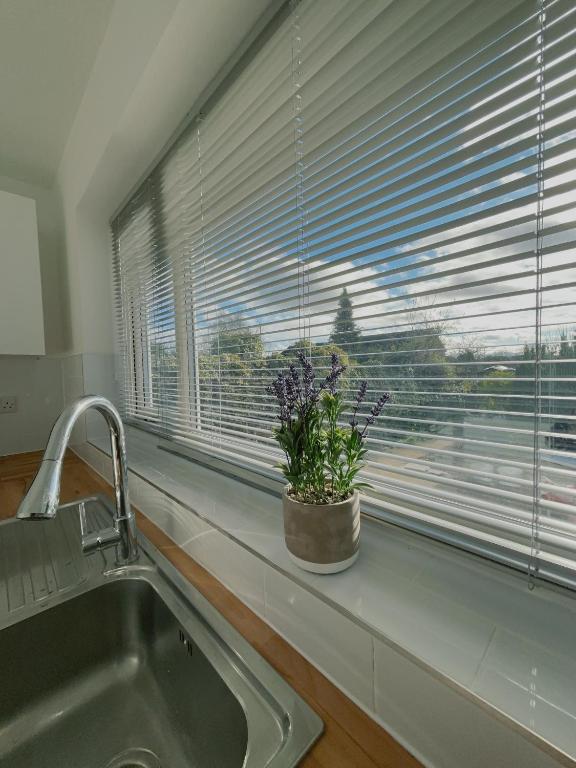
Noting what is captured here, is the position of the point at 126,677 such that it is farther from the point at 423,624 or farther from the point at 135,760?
the point at 423,624

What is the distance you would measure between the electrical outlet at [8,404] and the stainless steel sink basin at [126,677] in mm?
1701

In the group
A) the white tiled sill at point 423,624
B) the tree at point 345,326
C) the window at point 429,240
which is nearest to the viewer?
the white tiled sill at point 423,624

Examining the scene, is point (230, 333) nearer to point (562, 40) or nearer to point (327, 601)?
point (327, 601)

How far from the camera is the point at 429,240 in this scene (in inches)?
25.8

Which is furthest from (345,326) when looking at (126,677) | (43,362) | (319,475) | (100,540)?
(43,362)

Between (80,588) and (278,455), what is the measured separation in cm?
59

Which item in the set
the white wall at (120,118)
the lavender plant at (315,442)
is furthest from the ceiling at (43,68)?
the lavender plant at (315,442)

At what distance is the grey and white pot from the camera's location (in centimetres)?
60

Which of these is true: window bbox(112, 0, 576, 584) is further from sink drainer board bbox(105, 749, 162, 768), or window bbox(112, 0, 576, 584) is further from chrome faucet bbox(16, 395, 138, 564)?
sink drainer board bbox(105, 749, 162, 768)

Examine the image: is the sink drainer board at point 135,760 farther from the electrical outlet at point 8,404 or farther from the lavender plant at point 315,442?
the electrical outlet at point 8,404

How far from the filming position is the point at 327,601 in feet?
1.85

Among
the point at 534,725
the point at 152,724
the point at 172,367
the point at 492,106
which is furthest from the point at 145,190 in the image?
the point at 534,725

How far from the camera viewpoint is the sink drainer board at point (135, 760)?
0.70 metres

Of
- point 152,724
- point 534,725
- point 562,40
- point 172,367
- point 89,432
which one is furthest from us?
point 89,432
